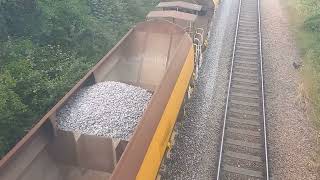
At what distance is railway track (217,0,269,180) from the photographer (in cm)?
1029

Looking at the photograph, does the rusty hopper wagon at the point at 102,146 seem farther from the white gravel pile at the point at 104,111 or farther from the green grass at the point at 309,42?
the green grass at the point at 309,42

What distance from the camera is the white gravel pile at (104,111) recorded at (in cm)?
853

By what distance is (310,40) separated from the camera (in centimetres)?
1814

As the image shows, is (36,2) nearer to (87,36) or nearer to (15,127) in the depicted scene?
(87,36)

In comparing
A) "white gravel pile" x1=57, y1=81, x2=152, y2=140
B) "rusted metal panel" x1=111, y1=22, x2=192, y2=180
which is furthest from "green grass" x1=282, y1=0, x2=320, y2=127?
"white gravel pile" x1=57, y1=81, x2=152, y2=140

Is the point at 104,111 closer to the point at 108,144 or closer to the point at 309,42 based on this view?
the point at 108,144

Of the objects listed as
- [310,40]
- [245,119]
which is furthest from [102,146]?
[310,40]

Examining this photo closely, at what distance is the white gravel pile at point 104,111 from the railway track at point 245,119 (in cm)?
328

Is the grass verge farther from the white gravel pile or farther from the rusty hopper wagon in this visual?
the white gravel pile

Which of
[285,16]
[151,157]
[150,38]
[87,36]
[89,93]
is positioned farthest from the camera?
[285,16]

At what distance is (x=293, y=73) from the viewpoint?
15.6 metres

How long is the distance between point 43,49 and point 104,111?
4.97m

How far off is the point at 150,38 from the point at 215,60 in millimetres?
4523

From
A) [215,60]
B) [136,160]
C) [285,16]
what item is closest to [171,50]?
[215,60]
